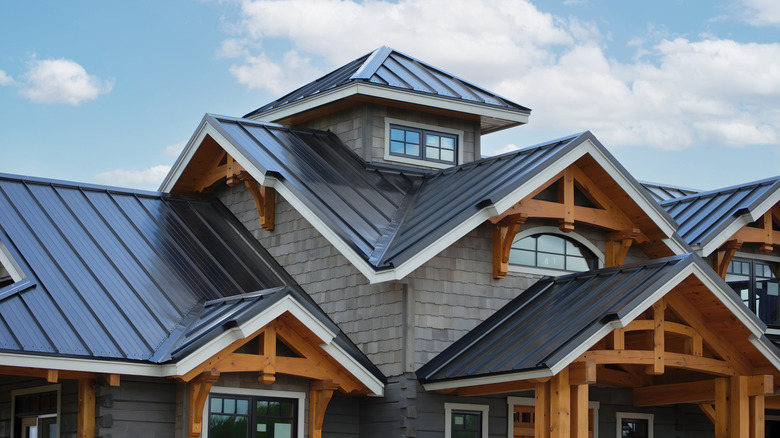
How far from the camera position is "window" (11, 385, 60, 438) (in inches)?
647

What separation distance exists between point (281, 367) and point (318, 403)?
3.34 ft

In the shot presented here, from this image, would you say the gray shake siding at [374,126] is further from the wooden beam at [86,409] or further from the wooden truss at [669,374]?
the wooden beam at [86,409]

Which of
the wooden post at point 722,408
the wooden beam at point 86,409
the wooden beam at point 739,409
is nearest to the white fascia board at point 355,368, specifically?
the wooden beam at point 86,409

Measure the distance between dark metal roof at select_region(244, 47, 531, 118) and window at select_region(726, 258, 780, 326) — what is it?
5.14 meters

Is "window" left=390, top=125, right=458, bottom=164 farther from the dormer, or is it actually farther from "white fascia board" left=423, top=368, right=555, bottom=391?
"white fascia board" left=423, top=368, right=555, bottom=391

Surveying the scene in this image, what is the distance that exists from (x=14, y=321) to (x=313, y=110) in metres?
8.81

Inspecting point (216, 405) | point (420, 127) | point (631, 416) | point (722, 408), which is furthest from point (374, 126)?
point (722, 408)

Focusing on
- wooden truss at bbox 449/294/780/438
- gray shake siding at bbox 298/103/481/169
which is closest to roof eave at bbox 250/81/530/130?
gray shake siding at bbox 298/103/481/169

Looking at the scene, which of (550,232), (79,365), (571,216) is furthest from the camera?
(550,232)

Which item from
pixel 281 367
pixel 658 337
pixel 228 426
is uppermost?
pixel 658 337

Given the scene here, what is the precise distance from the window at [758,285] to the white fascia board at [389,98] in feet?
16.6

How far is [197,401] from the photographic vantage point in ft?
50.3

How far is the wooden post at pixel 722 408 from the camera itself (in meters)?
16.8

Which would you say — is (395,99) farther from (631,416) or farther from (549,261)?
(631,416)
